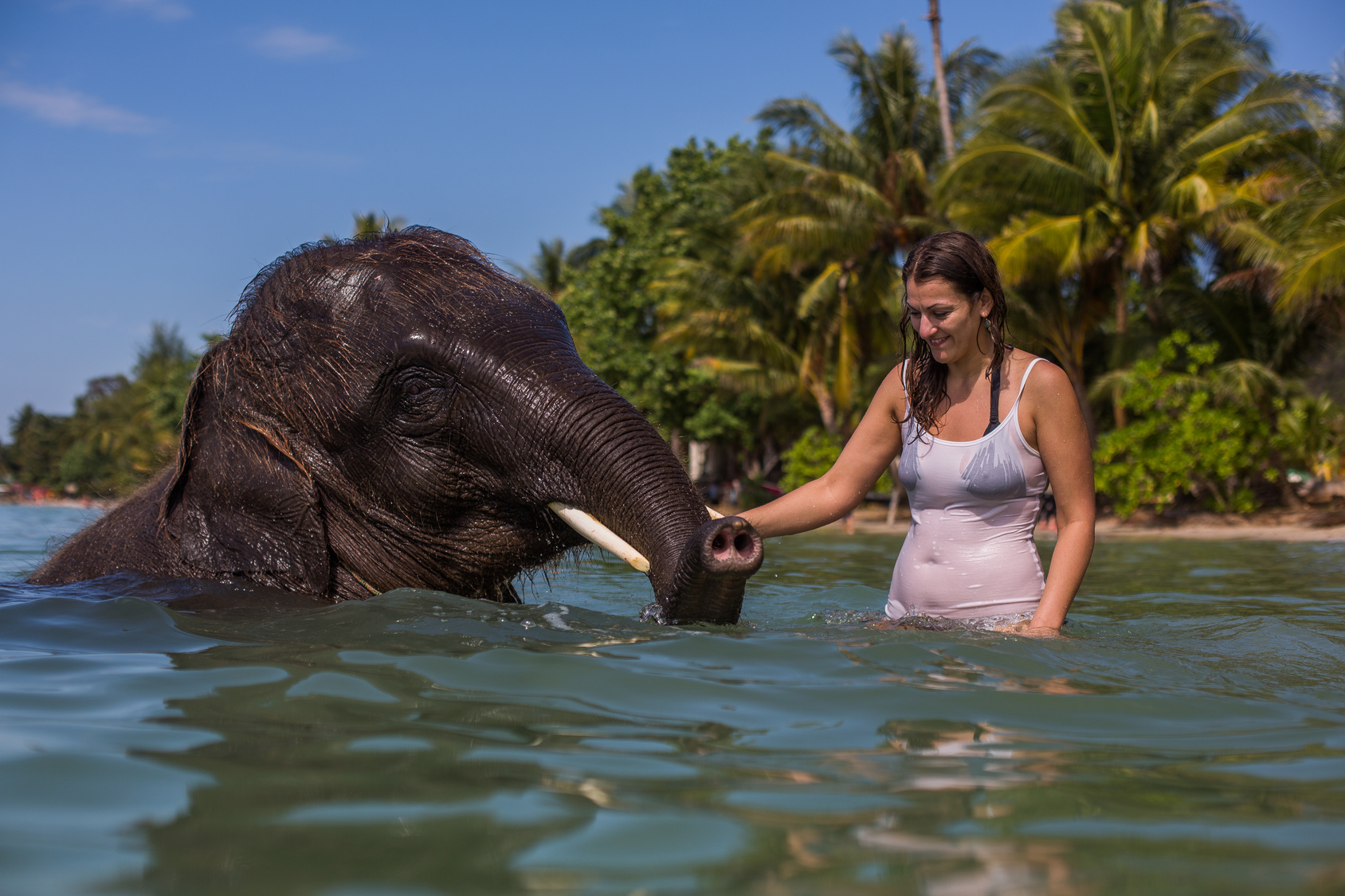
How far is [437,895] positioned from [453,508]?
2.23 m

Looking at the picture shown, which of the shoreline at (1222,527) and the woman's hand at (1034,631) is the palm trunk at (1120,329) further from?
the woman's hand at (1034,631)

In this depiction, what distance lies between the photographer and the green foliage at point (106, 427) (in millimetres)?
51656

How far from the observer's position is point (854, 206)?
2509cm

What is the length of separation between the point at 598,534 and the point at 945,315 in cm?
144

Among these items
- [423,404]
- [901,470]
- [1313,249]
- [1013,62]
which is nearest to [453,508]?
[423,404]

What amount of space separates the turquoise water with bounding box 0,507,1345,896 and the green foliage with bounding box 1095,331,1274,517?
55.8ft

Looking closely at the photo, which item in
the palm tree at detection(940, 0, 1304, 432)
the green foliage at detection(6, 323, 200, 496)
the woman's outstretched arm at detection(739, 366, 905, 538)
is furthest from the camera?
the green foliage at detection(6, 323, 200, 496)

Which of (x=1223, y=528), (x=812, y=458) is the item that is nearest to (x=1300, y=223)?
(x=1223, y=528)

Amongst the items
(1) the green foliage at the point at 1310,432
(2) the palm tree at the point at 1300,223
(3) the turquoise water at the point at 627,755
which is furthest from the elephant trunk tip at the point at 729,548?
(1) the green foliage at the point at 1310,432

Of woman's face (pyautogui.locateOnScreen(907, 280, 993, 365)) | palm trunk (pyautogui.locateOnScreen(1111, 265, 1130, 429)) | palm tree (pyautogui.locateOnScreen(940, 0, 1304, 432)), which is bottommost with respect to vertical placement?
woman's face (pyautogui.locateOnScreen(907, 280, 993, 365))

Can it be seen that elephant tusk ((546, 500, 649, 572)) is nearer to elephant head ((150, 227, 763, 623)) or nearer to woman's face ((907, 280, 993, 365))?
elephant head ((150, 227, 763, 623))

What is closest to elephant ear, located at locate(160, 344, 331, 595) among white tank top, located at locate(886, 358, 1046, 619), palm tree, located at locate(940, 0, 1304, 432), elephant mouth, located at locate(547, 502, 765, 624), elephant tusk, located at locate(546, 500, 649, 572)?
elephant tusk, located at locate(546, 500, 649, 572)

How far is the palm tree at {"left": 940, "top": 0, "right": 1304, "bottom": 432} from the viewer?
792 inches

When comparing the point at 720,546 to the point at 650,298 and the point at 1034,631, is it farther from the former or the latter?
the point at 650,298
